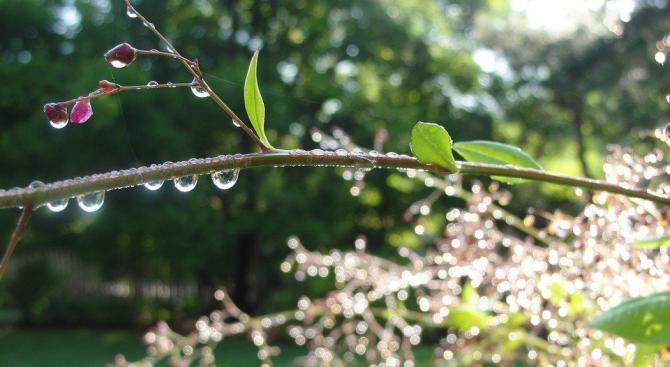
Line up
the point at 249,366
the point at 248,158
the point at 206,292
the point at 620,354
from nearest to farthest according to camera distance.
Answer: the point at 248,158 < the point at 620,354 < the point at 249,366 < the point at 206,292

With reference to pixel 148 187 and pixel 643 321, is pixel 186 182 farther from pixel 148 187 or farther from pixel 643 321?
pixel 643 321

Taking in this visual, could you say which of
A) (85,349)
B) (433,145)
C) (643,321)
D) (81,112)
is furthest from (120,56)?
(85,349)

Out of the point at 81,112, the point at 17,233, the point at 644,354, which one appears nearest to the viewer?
the point at 17,233

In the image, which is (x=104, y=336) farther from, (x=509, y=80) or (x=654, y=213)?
(x=654, y=213)

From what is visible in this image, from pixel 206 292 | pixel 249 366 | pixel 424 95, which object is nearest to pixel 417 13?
pixel 424 95

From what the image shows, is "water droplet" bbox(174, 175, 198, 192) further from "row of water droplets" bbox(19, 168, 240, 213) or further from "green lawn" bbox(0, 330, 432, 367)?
"green lawn" bbox(0, 330, 432, 367)

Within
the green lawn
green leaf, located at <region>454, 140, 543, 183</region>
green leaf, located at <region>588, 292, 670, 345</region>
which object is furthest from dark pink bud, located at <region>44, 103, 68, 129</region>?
the green lawn
